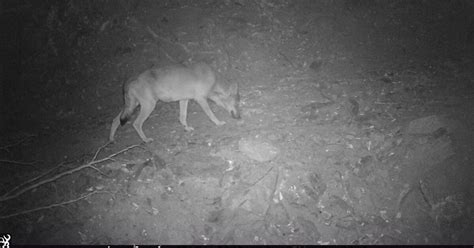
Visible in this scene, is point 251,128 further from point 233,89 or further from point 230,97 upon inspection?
point 233,89

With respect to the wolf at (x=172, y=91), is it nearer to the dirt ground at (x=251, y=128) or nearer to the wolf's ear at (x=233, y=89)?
the wolf's ear at (x=233, y=89)

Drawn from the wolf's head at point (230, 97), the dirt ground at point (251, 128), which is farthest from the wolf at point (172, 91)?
the dirt ground at point (251, 128)

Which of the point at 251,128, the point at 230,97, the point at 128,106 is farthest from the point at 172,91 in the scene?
the point at 251,128

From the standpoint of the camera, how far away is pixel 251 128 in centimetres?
768

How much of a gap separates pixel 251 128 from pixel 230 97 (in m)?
0.94

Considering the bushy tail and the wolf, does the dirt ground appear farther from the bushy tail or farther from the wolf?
the bushy tail

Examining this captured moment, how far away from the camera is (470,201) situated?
6.21m

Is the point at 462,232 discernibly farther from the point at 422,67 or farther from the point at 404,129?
the point at 422,67

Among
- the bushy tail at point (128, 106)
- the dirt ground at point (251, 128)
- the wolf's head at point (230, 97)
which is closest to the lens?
the dirt ground at point (251, 128)

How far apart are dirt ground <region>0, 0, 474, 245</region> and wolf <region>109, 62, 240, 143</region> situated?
1.00 feet

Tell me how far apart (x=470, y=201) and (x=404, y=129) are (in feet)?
5.79

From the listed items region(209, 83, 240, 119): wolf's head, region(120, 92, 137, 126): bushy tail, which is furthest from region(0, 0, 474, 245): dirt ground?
region(120, 92, 137, 126): bushy tail

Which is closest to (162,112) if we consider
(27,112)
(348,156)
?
(27,112)

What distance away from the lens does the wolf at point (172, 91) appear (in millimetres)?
7254
